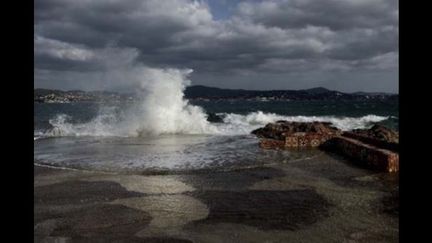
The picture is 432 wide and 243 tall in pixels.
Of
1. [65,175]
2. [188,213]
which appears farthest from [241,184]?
[65,175]

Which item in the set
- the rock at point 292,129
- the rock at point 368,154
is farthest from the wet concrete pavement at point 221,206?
the rock at point 292,129

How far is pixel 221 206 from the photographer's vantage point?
7.63 meters

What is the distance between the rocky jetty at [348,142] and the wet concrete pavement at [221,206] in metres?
0.57

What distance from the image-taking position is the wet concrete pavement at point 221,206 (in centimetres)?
602

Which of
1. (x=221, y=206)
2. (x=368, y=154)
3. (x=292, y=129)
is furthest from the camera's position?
(x=292, y=129)

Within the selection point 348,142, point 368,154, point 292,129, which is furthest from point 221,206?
point 292,129

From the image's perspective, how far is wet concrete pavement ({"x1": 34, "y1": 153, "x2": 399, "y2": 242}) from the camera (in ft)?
19.8

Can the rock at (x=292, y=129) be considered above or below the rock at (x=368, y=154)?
above

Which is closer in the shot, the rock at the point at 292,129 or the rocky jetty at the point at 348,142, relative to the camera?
the rocky jetty at the point at 348,142

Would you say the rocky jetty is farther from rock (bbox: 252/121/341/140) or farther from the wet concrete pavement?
the wet concrete pavement

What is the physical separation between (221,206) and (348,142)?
785 cm

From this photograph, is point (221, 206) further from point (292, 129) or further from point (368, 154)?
point (292, 129)

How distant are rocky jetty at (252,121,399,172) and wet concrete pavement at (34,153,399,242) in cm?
57

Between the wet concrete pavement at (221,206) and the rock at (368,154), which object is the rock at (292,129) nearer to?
the rock at (368,154)
